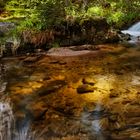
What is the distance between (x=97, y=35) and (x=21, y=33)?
9.46ft

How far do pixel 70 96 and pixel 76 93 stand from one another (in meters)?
0.22

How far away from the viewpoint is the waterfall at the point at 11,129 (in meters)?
5.69

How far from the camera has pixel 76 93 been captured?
750cm

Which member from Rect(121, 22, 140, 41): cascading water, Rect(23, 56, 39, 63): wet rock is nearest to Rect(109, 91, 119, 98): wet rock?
Rect(23, 56, 39, 63): wet rock

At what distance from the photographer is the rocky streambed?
19.3ft

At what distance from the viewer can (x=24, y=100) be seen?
7.13m

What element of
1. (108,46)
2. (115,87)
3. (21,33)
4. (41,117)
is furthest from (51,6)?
(41,117)

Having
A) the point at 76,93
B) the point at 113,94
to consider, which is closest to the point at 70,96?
the point at 76,93

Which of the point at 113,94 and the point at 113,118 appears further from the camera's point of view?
the point at 113,94

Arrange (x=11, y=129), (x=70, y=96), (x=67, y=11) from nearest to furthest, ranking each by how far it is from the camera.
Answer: (x=11, y=129)
(x=70, y=96)
(x=67, y=11)

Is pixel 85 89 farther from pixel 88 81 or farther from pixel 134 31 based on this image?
pixel 134 31

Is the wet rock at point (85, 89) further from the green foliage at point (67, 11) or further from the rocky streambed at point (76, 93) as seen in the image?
the green foliage at point (67, 11)

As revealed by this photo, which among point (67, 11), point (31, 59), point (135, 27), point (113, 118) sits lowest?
point (31, 59)

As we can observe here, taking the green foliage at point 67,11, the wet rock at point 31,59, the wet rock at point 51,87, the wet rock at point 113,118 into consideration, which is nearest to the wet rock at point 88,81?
the wet rock at point 51,87
